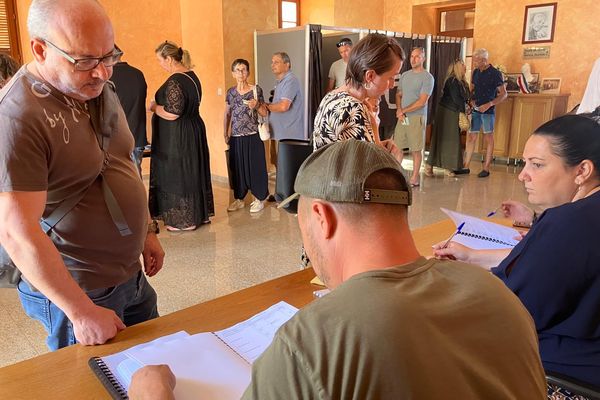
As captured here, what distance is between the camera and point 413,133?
6.16m

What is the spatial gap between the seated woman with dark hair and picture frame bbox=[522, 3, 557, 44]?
23.4ft

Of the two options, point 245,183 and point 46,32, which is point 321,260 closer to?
point 46,32

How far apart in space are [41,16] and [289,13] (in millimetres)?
7139

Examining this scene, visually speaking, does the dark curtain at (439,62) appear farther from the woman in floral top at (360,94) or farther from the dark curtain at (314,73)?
the woman in floral top at (360,94)

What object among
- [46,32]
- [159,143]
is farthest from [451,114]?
[46,32]

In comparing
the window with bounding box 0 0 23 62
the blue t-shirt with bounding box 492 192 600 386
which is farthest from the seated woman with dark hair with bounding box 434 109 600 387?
the window with bounding box 0 0 23 62

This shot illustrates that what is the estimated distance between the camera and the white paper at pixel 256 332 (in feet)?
3.76

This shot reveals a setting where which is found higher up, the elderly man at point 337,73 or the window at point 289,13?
the window at point 289,13

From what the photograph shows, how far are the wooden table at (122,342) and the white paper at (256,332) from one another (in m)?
0.04

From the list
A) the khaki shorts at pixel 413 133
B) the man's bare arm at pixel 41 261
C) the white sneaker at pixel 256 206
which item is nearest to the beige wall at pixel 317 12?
the khaki shorts at pixel 413 133

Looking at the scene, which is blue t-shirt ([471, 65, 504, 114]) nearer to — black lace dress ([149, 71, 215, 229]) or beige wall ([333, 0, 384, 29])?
beige wall ([333, 0, 384, 29])

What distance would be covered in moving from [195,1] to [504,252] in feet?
18.5

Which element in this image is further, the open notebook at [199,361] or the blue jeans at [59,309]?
the blue jeans at [59,309]

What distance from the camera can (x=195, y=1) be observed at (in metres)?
6.20
